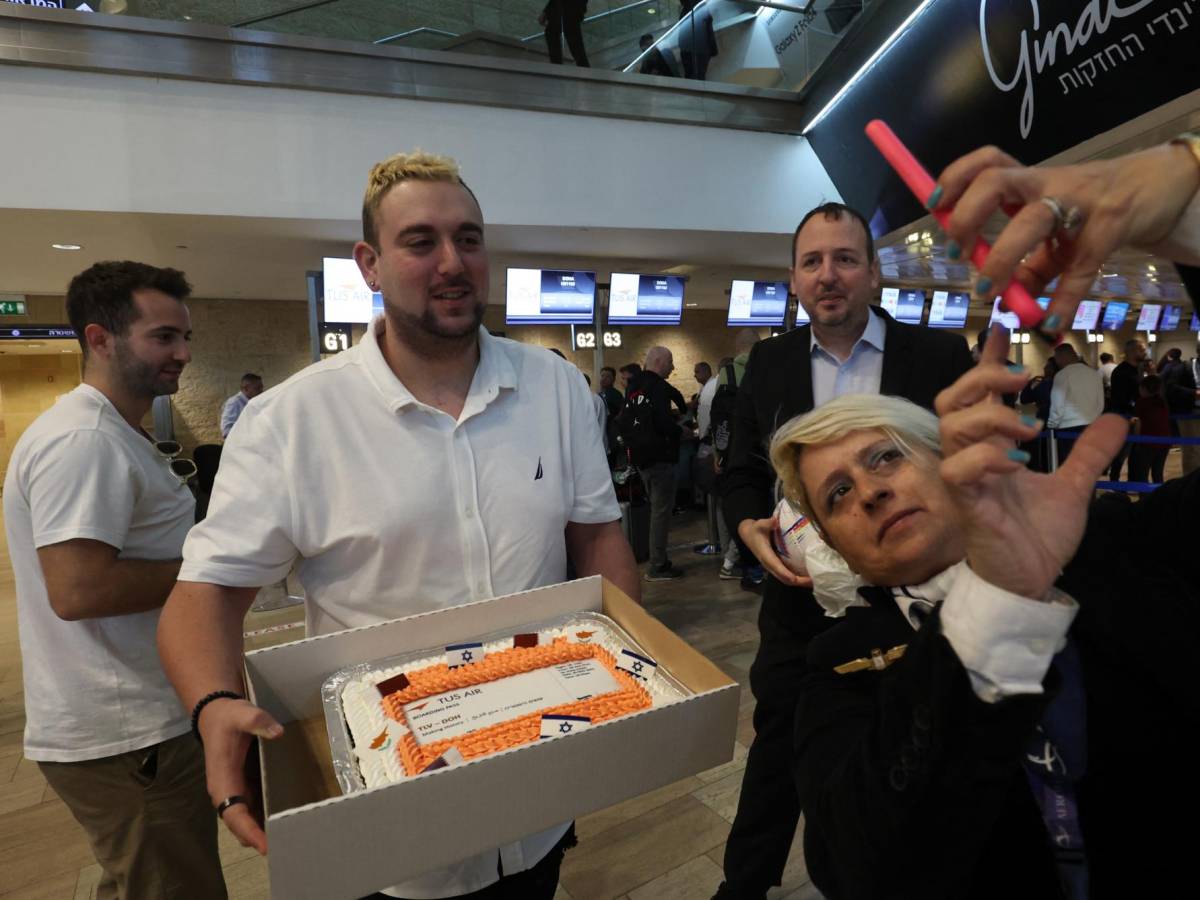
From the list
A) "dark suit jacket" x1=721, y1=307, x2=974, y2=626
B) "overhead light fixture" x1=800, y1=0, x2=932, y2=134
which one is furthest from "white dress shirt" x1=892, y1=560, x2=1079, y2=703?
"overhead light fixture" x1=800, y1=0, x2=932, y2=134

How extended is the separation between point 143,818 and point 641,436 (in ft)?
14.8

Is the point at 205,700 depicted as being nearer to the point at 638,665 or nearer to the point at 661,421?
the point at 638,665

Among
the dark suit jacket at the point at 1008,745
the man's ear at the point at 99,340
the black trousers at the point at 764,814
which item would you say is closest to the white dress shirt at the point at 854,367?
the black trousers at the point at 764,814

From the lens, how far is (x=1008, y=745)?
0.65 meters

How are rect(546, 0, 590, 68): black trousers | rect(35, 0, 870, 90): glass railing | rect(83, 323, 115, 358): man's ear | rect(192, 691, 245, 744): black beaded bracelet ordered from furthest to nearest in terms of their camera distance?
1. rect(546, 0, 590, 68): black trousers
2. rect(35, 0, 870, 90): glass railing
3. rect(83, 323, 115, 358): man's ear
4. rect(192, 691, 245, 744): black beaded bracelet

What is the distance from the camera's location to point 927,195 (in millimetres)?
659

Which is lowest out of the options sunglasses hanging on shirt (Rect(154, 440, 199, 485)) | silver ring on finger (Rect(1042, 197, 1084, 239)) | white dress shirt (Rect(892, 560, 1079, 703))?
sunglasses hanging on shirt (Rect(154, 440, 199, 485))

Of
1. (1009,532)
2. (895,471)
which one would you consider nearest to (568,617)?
(895,471)

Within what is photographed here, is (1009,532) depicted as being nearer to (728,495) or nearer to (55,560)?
(728,495)

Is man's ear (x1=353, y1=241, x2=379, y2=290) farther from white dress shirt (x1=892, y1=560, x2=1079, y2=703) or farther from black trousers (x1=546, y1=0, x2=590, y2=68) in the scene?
black trousers (x1=546, y1=0, x2=590, y2=68)

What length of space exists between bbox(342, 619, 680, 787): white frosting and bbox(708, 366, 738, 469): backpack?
4247mm

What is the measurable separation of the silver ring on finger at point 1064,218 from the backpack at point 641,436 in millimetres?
5048

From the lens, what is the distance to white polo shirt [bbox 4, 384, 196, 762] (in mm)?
1537

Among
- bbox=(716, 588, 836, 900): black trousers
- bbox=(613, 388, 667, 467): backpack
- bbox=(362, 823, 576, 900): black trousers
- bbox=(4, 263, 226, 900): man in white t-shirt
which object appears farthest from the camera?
bbox=(613, 388, 667, 467): backpack
